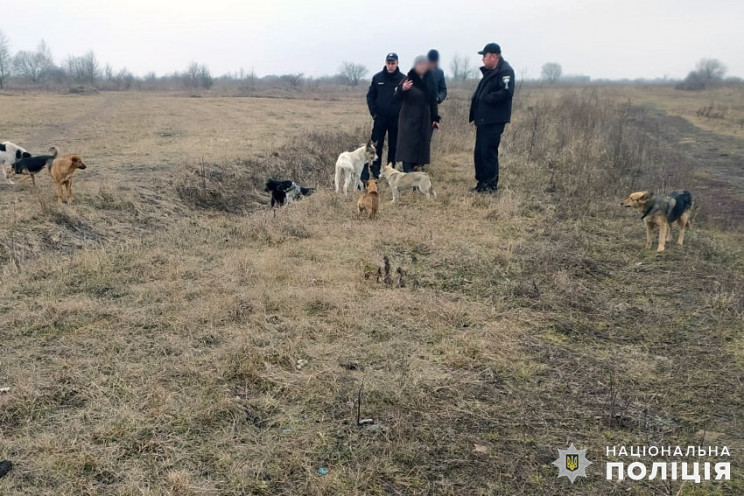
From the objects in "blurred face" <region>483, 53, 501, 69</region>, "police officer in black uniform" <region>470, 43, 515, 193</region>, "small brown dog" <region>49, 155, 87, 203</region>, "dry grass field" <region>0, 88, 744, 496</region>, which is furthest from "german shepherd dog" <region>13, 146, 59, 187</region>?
"blurred face" <region>483, 53, 501, 69</region>

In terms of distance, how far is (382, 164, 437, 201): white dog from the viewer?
7.96 m

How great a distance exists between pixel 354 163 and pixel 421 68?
1832mm

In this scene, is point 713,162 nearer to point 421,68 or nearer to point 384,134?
point 384,134

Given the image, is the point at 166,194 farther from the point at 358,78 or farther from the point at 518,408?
the point at 358,78

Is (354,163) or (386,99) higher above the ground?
(386,99)

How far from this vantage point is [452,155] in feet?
37.4

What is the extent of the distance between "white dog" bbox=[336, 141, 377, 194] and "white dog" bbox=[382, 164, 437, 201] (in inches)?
24.6

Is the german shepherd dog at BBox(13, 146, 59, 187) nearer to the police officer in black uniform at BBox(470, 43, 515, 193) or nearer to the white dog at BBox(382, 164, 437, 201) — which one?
the white dog at BBox(382, 164, 437, 201)

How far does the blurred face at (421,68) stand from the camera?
7.89m

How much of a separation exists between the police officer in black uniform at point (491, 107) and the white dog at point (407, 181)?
0.95 metres

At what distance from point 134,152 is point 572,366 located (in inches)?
413

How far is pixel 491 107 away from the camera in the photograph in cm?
764

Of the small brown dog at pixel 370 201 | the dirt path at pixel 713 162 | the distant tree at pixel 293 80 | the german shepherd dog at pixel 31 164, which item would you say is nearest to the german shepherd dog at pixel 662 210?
the dirt path at pixel 713 162

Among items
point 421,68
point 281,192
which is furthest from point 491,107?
point 281,192
